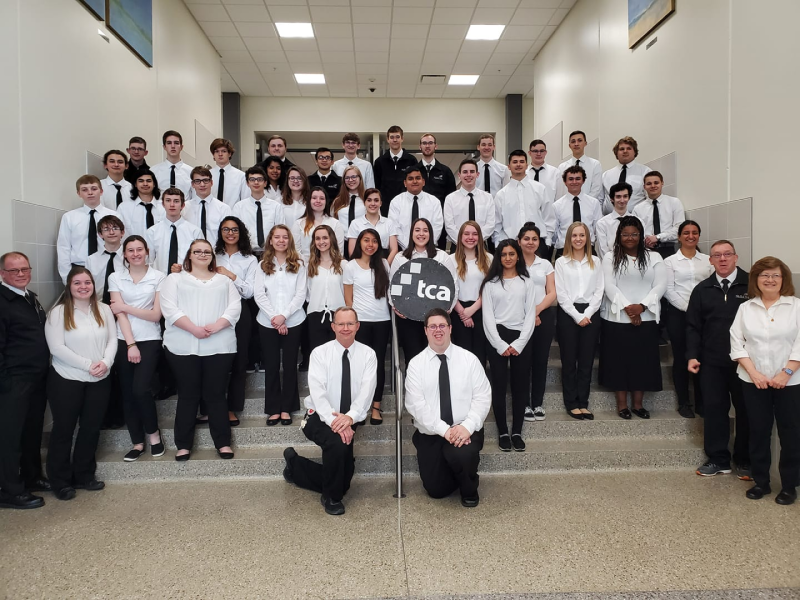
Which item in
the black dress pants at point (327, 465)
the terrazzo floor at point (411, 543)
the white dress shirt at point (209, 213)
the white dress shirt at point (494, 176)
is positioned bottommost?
the terrazzo floor at point (411, 543)

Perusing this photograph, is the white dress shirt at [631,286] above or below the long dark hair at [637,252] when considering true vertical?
below

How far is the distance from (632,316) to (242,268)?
10.7 ft

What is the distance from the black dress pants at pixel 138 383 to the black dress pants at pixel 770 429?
424 centimetres

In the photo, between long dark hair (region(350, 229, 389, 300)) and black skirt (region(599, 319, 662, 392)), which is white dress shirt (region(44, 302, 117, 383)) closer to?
long dark hair (region(350, 229, 389, 300))

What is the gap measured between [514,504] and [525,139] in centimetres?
1028

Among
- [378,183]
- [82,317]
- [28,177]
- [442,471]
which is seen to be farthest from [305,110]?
[442,471]

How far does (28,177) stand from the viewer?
4418 mm

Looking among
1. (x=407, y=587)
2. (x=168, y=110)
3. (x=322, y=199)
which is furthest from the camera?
(x=168, y=110)

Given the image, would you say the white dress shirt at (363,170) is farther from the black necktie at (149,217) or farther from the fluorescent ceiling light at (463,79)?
the fluorescent ceiling light at (463,79)

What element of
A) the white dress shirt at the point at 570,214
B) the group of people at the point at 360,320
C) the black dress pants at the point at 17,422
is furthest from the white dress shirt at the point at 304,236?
the black dress pants at the point at 17,422

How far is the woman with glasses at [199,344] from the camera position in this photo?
165 inches

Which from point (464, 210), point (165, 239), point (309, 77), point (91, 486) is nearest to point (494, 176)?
point (464, 210)

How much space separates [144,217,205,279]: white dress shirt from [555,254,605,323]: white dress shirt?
10.3ft

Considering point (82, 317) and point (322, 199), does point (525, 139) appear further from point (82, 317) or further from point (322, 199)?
point (82, 317)
